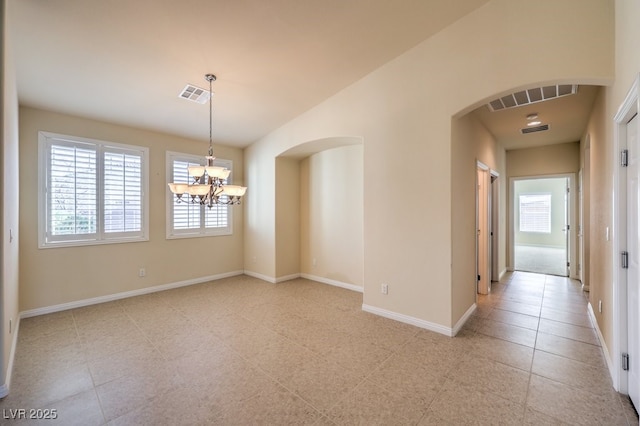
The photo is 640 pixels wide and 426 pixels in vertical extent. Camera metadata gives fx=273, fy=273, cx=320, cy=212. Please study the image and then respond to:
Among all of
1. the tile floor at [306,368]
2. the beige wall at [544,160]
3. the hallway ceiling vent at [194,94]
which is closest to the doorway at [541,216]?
the beige wall at [544,160]

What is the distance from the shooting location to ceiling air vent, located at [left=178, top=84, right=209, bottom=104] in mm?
3635

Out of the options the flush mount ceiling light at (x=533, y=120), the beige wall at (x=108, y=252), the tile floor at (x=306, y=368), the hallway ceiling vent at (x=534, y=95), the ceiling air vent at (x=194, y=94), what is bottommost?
the tile floor at (x=306, y=368)

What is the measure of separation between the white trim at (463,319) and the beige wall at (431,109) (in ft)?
A: 0.49

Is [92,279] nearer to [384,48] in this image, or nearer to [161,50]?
[161,50]

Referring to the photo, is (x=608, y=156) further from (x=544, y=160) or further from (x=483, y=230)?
(x=544, y=160)

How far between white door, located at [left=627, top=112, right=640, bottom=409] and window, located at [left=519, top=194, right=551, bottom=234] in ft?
35.4

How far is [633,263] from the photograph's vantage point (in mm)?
1988

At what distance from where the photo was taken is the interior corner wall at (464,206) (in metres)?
3.20

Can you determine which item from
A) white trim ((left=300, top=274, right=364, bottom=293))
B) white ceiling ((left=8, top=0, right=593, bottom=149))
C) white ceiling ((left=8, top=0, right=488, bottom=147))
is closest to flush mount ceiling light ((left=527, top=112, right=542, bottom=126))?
white ceiling ((left=8, top=0, right=593, bottom=149))

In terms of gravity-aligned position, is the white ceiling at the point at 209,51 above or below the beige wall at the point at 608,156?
above

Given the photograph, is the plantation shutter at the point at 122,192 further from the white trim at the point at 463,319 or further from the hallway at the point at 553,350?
the hallway at the point at 553,350

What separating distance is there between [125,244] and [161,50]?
10.5ft

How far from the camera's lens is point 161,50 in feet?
9.50

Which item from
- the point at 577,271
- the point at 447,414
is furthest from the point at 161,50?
the point at 577,271
